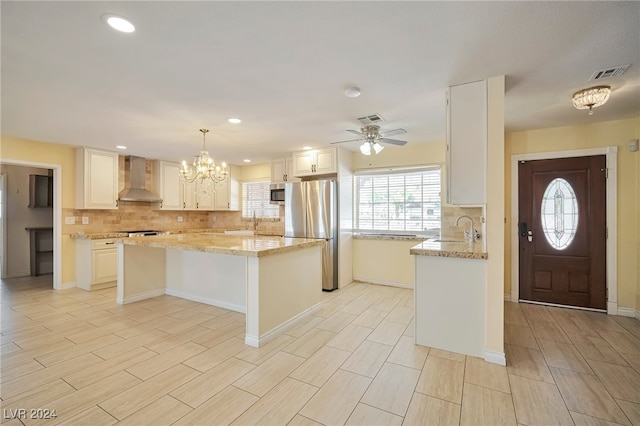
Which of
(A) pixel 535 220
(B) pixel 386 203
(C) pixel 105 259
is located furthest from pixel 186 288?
(A) pixel 535 220

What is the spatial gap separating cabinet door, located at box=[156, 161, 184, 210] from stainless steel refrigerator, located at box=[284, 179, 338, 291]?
9.22 ft

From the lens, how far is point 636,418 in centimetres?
175

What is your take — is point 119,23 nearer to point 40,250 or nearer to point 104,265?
point 104,265

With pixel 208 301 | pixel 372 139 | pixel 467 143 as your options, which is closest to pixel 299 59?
pixel 372 139

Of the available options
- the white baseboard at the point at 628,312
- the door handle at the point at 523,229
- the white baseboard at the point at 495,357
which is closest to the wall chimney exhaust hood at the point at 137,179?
the white baseboard at the point at 495,357

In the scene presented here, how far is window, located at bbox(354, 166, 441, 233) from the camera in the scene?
468 centimetres

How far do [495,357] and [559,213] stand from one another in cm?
261

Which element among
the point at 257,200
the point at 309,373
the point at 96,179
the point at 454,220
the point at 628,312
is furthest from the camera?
the point at 257,200

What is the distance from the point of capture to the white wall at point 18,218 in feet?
18.4

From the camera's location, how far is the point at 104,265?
4.75 meters

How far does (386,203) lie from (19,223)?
7376 mm

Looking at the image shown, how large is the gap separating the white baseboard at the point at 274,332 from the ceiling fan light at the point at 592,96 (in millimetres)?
3537

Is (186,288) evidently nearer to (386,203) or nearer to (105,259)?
(105,259)

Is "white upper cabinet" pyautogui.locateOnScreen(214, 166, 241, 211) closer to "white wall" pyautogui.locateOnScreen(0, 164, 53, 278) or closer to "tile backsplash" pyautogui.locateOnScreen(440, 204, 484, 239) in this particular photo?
"white wall" pyautogui.locateOnScreen(0, 164, 53, 278)
